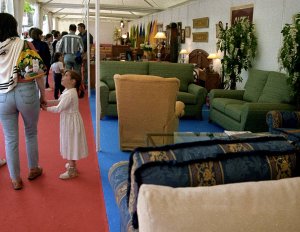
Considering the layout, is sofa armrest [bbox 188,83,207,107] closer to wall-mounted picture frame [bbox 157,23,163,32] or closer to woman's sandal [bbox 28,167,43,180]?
woman's sandal [bbox 28,167,43,180]

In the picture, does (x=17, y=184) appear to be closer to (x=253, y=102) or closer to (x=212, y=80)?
(x=253, y=102)

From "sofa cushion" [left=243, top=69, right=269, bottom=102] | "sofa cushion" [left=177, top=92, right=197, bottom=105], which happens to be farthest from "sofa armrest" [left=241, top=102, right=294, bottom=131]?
"sofa cushion" [left=177, top=92, right=197, bottom=105]

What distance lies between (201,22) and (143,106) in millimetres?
5993

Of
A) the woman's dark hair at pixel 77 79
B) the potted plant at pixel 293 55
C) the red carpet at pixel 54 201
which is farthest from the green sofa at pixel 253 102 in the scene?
the woman's dark hair at pixel 77 79

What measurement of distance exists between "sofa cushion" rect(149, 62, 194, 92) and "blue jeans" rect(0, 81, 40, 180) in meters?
3.61

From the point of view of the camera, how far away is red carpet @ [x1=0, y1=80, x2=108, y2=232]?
2.38 m

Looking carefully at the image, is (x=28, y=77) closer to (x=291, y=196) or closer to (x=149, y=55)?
(x=291, y=196)

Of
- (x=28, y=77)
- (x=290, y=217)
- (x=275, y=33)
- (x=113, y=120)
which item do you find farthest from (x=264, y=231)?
(x=275, y=33)

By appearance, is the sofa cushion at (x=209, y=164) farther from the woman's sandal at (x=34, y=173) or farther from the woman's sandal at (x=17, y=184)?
the woman's sandal at (x=34, y=173)

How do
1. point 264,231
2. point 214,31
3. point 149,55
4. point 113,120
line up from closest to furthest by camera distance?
point 264,231 < point 113,120 < point 214,31 < point 149,55

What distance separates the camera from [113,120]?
5520 mm

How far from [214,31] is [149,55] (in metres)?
3.42

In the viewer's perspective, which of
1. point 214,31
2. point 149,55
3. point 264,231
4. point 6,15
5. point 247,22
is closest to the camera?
point 264,231

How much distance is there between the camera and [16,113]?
9.24ft
